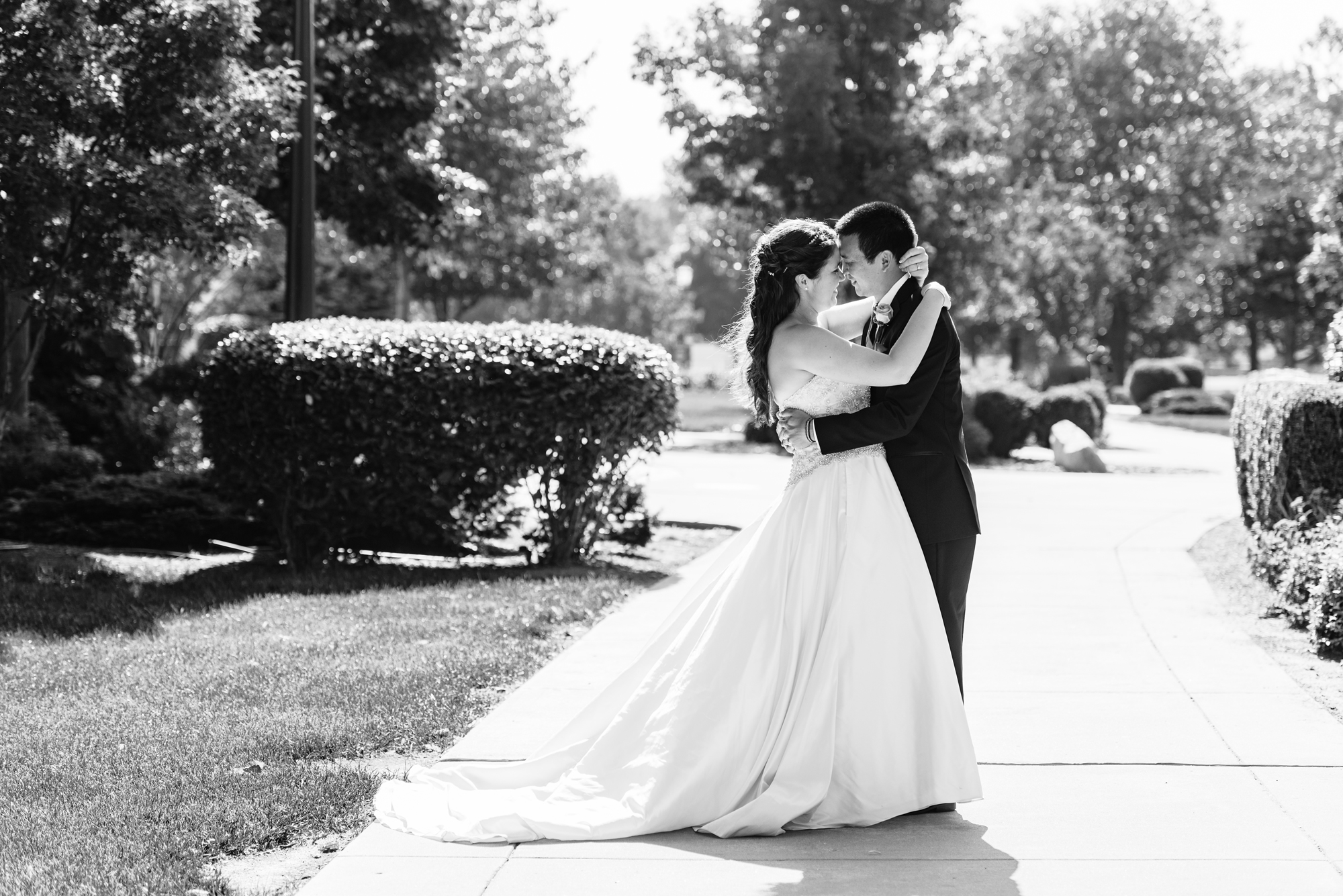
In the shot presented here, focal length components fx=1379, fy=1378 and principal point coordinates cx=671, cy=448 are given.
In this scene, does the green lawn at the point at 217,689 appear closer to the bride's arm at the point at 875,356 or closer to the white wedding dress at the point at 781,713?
the white wedding dress at the point at 781,713

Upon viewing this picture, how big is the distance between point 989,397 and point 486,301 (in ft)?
102

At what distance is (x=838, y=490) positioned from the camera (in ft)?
15.0

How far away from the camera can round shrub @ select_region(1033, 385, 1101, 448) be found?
962 inches

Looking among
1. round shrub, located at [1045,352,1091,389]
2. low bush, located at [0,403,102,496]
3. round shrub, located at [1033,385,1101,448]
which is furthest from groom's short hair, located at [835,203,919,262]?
round shrub, located at [1045,352,1091,389]

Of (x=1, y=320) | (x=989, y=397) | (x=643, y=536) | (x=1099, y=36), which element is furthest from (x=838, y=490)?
(x=1099, y=36)

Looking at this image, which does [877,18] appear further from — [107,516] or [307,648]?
[307,648]

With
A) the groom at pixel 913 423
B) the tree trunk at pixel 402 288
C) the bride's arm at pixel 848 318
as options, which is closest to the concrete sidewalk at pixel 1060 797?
the groom at pixel 913 423

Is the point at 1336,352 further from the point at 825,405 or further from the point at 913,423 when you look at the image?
the point at 825,405

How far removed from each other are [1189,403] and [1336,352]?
3270 centimetres

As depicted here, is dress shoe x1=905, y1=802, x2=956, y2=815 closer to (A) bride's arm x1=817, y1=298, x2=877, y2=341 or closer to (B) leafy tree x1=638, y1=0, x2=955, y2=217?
(A) bride's arm x1=817, y1=298, x2=877, y2=341

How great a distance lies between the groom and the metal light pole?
7.15 metres

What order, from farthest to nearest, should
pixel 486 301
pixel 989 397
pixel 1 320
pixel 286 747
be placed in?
1. pixel 486 301
2. pixel 989 397
3. pixel 1 320
4. pixel 286 747

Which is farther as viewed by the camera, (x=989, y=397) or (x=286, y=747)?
(x=989, y=397)

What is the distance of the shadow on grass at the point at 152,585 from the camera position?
24.4 feet
